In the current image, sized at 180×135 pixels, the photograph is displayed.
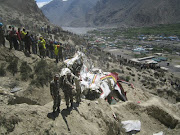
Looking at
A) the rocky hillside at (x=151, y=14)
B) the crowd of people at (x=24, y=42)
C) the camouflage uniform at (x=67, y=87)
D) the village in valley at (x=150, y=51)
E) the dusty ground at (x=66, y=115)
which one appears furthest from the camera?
the rocky hillside at (x=151, y=14)

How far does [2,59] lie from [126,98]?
8828 mm

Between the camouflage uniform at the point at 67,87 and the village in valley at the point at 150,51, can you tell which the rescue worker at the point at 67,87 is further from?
the village in valley at the point at 150,51

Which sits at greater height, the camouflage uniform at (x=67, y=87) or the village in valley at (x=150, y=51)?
the camouflage uniform at (x=67, y=87)

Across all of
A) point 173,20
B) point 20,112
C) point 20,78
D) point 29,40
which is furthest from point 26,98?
point 173,20

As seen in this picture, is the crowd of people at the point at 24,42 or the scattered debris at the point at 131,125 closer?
the scattered debris at the point at 131,125

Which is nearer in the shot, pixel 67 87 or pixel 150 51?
pixel 67 87

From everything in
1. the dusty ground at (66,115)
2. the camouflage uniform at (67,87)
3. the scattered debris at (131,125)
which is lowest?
the scattered debris at (131,125)

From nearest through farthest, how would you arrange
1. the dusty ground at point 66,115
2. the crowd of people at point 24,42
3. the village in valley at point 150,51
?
the dusty ground at point 66,115, the crowd of people at point 24,42, the village in valley at point 150,51

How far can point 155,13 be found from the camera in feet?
422

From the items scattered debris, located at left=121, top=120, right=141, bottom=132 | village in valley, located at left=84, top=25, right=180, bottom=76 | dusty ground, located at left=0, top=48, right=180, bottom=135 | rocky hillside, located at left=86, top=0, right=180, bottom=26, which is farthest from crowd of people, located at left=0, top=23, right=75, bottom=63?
rocky hillside, located at left=86, top=0, right=180, bottom=26

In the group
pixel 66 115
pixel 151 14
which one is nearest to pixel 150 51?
pixel 66 115

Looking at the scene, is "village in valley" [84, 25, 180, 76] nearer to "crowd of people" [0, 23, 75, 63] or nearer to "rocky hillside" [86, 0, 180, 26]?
"crowd of people" [0, 23, 75, 63]

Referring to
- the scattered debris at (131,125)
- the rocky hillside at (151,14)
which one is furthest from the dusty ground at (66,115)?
the rocky hillside at (151,14)

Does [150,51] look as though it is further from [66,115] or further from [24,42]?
[66,115]
